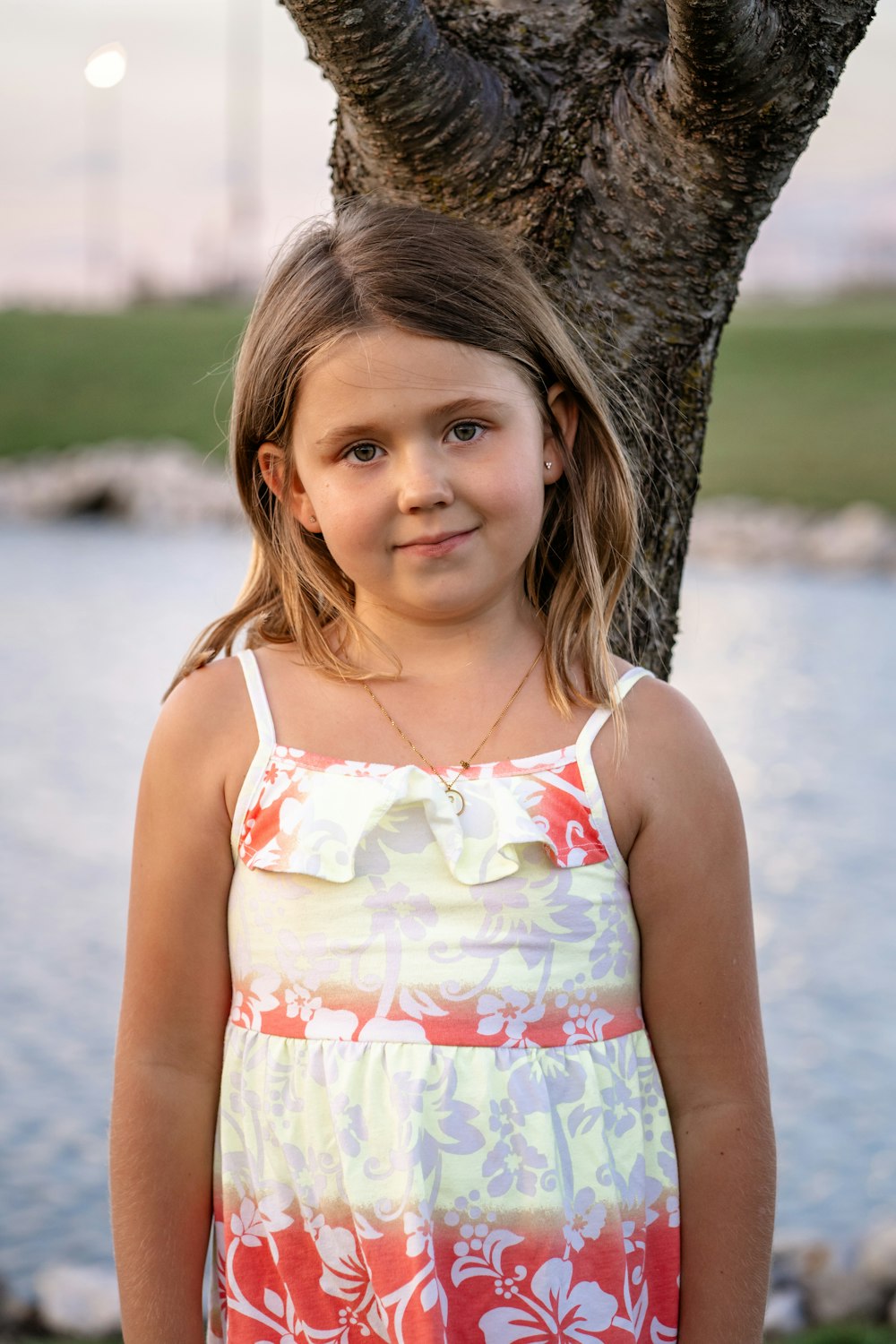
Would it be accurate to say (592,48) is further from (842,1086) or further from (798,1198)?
(842,1086)

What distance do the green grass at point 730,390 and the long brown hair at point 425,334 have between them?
12.8 meters

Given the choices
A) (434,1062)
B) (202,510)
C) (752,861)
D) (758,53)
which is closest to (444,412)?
(758,53)

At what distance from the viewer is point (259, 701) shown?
1139mm

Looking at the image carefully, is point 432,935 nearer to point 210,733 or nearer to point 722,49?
point 210,733

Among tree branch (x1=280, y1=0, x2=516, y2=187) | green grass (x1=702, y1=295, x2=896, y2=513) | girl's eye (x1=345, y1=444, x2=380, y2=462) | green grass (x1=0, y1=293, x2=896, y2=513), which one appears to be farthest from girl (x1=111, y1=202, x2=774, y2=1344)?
green grass (x1=0, y1=293, x2=896, y2=513)

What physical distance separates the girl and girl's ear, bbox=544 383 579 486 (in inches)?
0.7

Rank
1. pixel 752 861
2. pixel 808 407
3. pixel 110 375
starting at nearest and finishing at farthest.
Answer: pixel 752 861 < pixel 808 407 < pixel 110 375

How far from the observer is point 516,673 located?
3.85ft

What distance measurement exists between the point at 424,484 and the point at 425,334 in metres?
0.12

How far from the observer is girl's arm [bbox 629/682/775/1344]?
1.10m

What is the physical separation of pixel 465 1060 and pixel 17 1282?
2010mm

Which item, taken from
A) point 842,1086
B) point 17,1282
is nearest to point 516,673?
point 17,1282

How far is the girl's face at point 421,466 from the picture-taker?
108cm

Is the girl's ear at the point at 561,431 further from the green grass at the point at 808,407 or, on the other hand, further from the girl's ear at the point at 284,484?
the green grass at the point at 808,407
